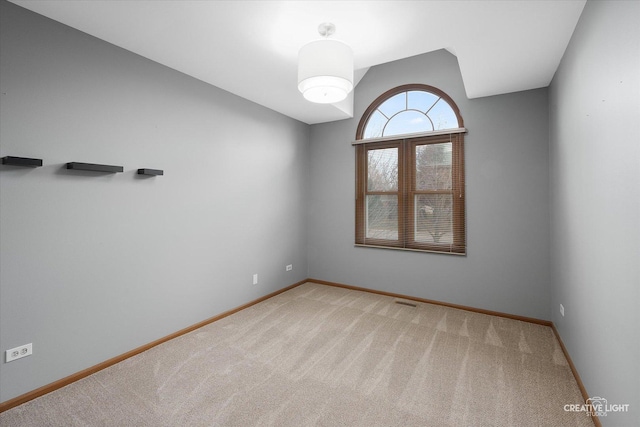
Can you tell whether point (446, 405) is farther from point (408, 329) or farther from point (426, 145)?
point (426, 145)

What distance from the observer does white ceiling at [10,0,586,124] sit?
1958 mm

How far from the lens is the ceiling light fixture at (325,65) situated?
2.07 metres

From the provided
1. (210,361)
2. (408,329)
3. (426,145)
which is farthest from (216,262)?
(426,145)

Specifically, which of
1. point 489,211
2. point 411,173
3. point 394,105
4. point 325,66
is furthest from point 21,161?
point 489,211

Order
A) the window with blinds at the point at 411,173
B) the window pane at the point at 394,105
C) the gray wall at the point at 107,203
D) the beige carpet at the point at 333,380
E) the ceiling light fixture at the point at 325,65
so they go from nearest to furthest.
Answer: the beige carpet at the point at 333,380 < the gray wall at the point at 107,203 < the ceiling light fixture at the point at 325,65 < the window with blinds at the point at 411,173 < the window pane at the point at 394,105

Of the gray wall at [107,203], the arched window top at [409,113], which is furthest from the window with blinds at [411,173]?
the gray wall at [107,203]

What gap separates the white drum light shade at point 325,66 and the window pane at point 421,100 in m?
2.07

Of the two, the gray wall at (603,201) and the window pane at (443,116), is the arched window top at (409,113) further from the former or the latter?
the gray wall at (603,201)

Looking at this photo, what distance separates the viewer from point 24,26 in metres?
1.94

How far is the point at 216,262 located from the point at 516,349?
125 inches

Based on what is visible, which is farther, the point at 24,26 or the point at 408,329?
the point at 408,329

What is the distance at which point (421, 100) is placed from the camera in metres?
3.93

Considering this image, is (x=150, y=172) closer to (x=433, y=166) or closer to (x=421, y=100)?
(x=433, y=166)

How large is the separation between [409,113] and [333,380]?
11.3 feet
